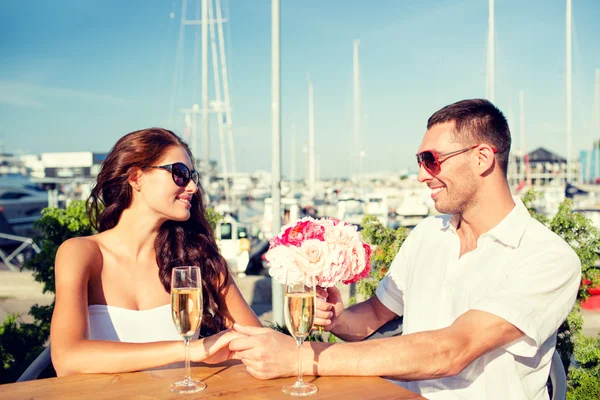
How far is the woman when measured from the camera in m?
2.84

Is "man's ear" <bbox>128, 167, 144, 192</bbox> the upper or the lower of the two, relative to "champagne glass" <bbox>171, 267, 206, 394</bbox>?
upper

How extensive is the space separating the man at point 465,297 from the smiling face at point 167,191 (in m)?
1.05

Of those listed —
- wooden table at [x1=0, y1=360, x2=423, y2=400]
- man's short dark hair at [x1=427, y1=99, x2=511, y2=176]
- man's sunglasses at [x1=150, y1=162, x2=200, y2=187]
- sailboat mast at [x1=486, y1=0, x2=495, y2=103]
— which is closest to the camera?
wooden table at [x1=0, y1=360, x2=423, y2=400]

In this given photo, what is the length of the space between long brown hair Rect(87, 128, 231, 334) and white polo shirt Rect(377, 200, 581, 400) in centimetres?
110

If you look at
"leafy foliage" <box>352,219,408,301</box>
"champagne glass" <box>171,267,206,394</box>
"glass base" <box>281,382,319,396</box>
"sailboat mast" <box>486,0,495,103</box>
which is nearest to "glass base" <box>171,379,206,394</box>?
"champagne glass" <box>171,267,206,394</box>

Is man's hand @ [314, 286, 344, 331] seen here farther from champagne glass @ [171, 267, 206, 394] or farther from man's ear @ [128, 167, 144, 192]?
man's ear @ [128, 167, 144, 192]

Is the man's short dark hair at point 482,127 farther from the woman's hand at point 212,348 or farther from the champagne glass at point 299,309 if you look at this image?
the woman's hand at point 212,348

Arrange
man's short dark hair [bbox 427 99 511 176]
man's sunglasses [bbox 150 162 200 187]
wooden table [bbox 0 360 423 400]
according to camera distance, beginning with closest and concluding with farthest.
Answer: wooden table [bbox 0 360 423 400] < man's short dark hair [bbox 427 99 511 176] < man's sunglasses [bbox 150 162 200 187]

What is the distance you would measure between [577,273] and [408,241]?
0.97m

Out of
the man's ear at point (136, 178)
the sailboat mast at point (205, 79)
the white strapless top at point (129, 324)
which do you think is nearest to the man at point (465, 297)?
the white strapless top at point (129, 324)

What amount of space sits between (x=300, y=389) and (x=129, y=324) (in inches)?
53.4

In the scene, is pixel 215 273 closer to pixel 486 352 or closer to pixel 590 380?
pixel 486 352

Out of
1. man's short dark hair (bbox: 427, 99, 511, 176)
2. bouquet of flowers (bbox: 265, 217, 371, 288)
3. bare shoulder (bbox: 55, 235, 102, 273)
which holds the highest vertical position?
man's short dark hair (bbox: 427, 99, 511, 176)

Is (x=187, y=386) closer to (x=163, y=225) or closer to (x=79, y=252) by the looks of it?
(x=79, y=252)
